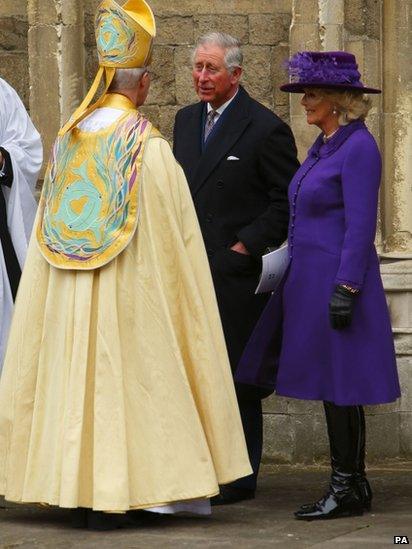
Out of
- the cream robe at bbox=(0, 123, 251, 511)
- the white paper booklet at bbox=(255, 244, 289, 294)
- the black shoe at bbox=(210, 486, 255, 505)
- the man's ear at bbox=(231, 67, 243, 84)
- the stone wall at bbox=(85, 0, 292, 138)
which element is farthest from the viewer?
the stone wall at bbox=(85, 0, 292, 138)

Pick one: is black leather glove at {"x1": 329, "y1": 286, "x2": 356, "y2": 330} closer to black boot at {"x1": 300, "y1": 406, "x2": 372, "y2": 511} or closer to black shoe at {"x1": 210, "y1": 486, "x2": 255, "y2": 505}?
black boot at {"x1": 300, "y1": 406, "x2": 372, "y2": 511}


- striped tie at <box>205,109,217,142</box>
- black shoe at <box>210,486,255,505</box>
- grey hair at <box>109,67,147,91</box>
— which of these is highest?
grey hair at <box>109,67,147,91</box>

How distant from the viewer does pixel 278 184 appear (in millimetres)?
6961

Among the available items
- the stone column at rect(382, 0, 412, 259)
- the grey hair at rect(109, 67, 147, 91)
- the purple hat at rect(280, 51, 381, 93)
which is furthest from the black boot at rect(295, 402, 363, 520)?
the stone column at rect(382, 0, 412, 259)

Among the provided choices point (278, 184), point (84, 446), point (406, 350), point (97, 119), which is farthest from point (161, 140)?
point (406, 350)

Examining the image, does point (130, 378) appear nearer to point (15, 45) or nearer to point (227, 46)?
point (227, 46)

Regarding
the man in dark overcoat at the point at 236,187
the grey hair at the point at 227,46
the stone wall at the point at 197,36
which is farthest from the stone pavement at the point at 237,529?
the stone wall at the point at 197,36

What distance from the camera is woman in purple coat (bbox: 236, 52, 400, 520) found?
6.33 m

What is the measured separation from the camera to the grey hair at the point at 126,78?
6426mm

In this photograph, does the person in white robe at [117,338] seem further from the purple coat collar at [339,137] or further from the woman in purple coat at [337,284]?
the purple coat collar at [339,137]

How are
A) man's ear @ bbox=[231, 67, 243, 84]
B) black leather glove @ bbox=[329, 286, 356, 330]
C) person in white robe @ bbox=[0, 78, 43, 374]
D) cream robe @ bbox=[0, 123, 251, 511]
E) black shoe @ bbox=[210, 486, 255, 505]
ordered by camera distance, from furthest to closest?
person in white robe @ bbox=[0, 78, 43, 374]
man's ear @ bbox=[231, 67, 243, 84]
black shoe @ bbox=[210, 486, 255, 505]
black leather glove @ bbox=[329, 286, 356, 330]
cream robe @ bbox=[0, 123, 251, 511]

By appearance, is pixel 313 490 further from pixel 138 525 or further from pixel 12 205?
pixel 12 205

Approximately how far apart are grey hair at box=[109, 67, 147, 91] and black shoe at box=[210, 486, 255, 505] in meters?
1.77

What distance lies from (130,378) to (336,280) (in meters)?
0.89
